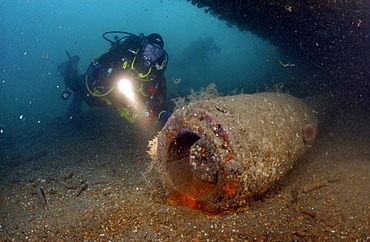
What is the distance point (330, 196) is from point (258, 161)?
3.54 ft

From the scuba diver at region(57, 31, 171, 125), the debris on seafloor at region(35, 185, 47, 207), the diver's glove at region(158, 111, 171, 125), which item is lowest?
the debris on seafloor at region(35, 185, 47, 207)

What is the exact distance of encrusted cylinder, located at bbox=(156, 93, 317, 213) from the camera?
7.89ft

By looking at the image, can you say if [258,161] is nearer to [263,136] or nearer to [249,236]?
[263,136]

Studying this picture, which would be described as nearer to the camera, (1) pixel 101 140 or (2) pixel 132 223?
(2) pixel 132 223

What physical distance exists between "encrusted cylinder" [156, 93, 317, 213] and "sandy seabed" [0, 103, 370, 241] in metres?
0.24

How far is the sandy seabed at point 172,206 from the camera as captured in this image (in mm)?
2180

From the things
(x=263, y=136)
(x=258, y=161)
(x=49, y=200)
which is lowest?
(x=49, y=200)

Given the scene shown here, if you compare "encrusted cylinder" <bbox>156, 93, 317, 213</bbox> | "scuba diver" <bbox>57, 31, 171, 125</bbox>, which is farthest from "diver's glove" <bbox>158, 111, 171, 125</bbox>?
"encrusted cylinder" <bbox>156, 93, 317, 213</bbox>

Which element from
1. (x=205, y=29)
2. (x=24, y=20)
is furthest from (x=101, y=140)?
(x=24, y=20)

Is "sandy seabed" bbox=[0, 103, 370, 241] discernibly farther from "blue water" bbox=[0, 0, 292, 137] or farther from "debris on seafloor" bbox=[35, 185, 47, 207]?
"blue water" bbox=[0, 0, 292, 137]

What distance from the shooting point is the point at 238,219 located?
7.79 feet

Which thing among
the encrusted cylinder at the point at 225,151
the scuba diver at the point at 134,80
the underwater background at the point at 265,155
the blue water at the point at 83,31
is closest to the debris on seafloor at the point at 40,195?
the underwater background at the point at 265,155

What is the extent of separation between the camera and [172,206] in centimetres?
281

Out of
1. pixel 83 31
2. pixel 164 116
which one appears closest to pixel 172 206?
pixel 164 116
